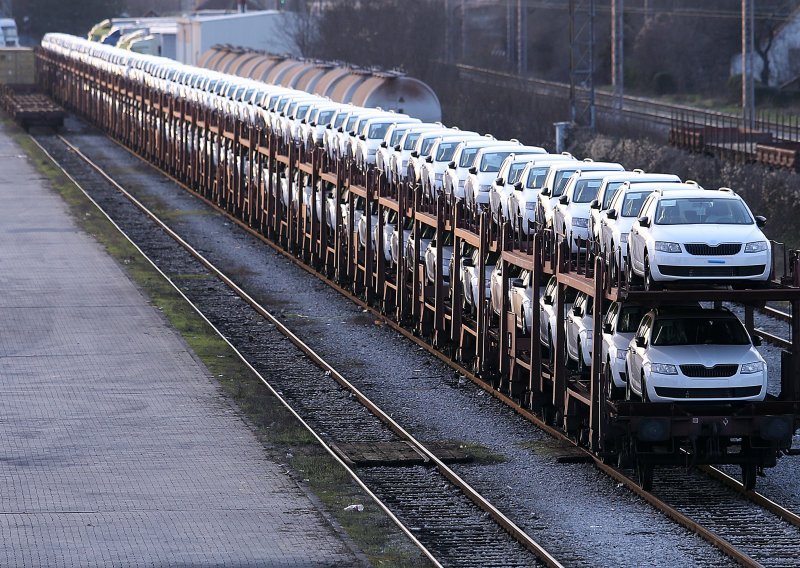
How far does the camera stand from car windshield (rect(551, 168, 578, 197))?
25.1 metres

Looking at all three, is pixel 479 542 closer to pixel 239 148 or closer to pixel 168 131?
pixel 239 148

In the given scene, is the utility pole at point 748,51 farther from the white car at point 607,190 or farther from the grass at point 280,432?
Result: the white car at point 607,190

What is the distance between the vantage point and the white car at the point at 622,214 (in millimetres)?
20828

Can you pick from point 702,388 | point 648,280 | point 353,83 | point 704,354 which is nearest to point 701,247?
point 648,280

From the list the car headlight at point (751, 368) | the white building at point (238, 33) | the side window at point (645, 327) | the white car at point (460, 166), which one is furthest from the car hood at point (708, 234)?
the white building at point (238, 33)

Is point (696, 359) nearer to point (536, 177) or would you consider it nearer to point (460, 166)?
point (536, 177)

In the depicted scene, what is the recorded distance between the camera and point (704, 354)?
18.7 meters

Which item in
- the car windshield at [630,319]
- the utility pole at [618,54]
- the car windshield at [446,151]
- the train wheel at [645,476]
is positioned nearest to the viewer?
the train wheel at [645,476]

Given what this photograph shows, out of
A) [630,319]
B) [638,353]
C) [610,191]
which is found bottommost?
[638,353]

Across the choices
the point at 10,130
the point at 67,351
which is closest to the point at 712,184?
the point at 67,351

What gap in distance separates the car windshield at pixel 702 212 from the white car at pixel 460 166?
10.2 m

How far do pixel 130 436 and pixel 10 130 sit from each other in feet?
212

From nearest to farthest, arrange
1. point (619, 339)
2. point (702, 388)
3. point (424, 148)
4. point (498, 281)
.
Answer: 1. point (702, 388)
2. point (619, 339)
3. point (498, 281)
4. point (424, 148)

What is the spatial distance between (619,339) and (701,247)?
5.23ft
